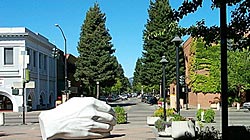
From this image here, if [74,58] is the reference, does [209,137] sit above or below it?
below

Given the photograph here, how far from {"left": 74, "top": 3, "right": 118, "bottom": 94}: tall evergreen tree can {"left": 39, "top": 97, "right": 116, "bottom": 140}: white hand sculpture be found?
45237 mm

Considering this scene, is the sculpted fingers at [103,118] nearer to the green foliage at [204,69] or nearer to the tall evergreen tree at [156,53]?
the green foliage at [204,69]

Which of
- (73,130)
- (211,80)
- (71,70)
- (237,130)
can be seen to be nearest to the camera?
(237,130)

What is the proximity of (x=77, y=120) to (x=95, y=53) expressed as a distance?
4778 centimetres

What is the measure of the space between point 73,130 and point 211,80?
4114 centimetres

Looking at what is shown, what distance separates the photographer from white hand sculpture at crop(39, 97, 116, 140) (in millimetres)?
17312

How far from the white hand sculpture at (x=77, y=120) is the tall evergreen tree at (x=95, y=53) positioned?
148ft

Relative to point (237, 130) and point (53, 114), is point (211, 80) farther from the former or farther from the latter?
point (237, 130)

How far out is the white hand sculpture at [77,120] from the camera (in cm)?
1731

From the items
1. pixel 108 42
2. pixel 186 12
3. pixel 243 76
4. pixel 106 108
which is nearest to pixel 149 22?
pixel 108 42

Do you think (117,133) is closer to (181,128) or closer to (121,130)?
(121,130)

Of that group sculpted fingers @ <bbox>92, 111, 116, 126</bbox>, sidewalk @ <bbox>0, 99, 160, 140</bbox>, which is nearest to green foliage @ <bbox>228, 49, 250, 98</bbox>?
sidewalk @ <bbox>0, 99, 160, 140</bbox>

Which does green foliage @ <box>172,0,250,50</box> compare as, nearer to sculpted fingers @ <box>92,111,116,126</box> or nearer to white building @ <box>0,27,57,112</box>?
sculpted fingers @ <box>92,111,116,126</box>

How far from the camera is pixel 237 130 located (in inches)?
451
